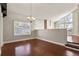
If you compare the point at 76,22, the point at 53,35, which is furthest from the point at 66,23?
the point at 53,35

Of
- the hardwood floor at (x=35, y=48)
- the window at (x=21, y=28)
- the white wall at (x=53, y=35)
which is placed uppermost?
the window at (x=21, y=28)

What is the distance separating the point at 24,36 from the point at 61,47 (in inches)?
28.8

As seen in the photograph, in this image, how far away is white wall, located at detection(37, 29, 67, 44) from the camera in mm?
1739

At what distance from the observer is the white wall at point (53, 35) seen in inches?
68.5

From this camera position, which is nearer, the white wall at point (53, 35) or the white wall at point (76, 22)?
the white wall at point (76, 22)

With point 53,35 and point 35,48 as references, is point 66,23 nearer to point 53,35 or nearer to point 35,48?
point 53,35

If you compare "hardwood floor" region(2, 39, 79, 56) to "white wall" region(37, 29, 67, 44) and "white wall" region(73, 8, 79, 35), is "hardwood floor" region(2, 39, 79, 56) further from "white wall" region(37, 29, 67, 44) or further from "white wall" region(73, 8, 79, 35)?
"white wall" region(73, 8, 79, 35)

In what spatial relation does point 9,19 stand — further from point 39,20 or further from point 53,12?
point 53,12

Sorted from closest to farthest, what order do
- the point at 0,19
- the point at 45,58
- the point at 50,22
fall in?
the point at 45,58
the point at 0,19
the point at 50,22

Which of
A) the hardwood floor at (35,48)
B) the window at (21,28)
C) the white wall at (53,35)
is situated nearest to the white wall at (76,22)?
the white wall at (53,35)

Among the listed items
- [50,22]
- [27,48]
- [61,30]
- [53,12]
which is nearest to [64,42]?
[61,30]

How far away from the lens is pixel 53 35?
5.89 feet

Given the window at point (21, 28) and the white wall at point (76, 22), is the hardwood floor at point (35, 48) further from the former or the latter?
the white wall at point (76, 22)

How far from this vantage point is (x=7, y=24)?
1.67 metres
